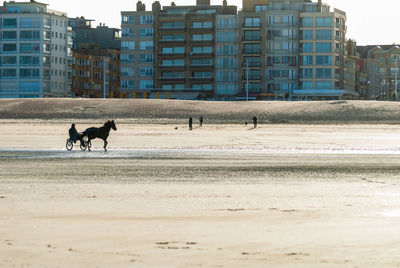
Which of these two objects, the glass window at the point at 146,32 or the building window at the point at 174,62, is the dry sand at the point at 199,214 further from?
the glass window at the point at 146,32

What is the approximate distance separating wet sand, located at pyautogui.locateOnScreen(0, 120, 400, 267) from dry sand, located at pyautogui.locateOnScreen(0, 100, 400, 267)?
0.07 ft

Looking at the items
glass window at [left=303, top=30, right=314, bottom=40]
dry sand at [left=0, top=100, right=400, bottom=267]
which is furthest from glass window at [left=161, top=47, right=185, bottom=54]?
dry sand at [left=0, top=100, right=400, bottom=267]

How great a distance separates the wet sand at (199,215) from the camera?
10594 mm

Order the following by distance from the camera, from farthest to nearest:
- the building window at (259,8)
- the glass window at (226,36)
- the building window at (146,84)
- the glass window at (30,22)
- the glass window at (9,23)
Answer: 1. the glass window at (9,23)
2. the glass window at (30,22)
3. the building window at (146,84)
4. the building window at (259,8)
5. the glass window at (226,36)

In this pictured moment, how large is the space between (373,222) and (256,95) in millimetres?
127573

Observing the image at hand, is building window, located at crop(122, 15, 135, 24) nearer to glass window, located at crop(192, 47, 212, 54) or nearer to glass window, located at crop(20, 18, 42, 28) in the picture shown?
glass window, located at crop(192, 47, 212, 54)

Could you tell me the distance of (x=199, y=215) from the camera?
14.5m

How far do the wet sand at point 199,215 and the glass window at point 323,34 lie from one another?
117 m

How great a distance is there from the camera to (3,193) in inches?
707

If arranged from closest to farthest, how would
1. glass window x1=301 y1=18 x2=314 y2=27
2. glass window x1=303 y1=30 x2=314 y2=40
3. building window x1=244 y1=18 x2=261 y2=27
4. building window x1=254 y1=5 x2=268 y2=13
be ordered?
glass window x1=303 y1=30 x2=314 y2=40, glass window x1=301 y1=18 x2=314 y2=27, building window x1=244 y1=18 x2=261 y2=27, building window x1=254 y1=5 x2=268 y2=13

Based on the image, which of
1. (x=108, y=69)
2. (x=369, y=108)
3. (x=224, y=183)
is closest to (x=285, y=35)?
(x=108, y=69)

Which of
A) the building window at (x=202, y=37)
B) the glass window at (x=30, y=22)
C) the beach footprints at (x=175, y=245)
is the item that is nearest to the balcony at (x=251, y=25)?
the building window at (x=202, y=37)

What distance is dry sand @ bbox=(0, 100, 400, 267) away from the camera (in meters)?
10.6

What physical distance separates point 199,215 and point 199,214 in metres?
0.13
